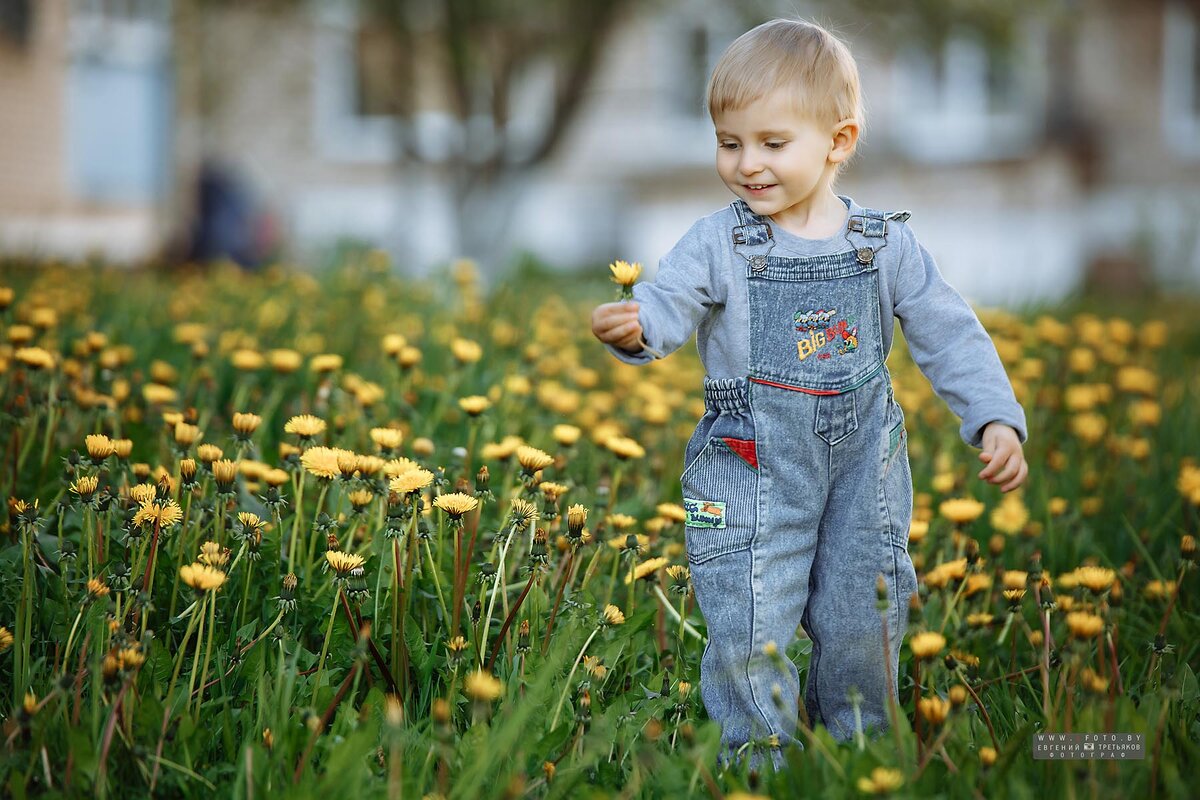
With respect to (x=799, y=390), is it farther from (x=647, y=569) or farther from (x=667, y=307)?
(x=647, y=569)

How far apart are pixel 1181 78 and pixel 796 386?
630 inches

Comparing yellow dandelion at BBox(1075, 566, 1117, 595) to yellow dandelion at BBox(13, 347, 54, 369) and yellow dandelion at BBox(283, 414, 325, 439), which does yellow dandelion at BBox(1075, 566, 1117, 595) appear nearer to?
yellow dandelion at BBox(283, 414, 325, 439)

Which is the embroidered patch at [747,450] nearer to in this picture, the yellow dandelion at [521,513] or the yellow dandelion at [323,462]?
the yellow dandelion at [521,513]

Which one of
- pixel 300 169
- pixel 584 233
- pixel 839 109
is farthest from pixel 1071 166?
pixel 839 109

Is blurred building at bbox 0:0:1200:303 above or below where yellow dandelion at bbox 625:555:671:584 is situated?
above

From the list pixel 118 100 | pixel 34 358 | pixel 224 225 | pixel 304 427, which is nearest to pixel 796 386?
pixel 304 427

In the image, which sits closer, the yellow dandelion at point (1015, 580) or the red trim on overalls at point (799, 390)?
the red trim on overalls at point (799, 390)

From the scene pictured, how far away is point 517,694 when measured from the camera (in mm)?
1924

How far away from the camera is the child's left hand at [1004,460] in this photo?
193cm

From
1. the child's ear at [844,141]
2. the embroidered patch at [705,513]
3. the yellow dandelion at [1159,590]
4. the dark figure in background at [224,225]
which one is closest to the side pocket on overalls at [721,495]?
the embroidered patch at [705,513]

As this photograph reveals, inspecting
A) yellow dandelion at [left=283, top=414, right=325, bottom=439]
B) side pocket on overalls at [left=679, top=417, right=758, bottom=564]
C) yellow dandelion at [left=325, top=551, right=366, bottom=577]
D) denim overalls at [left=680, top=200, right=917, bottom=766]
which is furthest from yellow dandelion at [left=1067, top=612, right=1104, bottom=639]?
yellow dandelion at [left=283, top=414, right=325, bottom=439]

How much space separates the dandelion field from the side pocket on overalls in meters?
0.16

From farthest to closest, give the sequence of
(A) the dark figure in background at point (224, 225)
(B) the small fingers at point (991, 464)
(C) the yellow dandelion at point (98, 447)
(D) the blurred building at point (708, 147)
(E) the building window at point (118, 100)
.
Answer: (D) the blurred building at point (708, 147) → (A) the dark figure in background at point (224, 225) → (E) the building window at point (118, 100) → (C) the yellow dandelion at point (98, 447) → (B) the small fingers at point (991, 464)

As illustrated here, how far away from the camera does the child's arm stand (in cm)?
183
